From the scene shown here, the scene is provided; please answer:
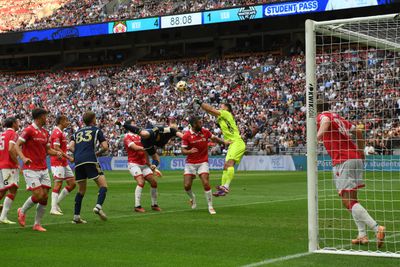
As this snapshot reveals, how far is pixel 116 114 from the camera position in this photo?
5478 cm

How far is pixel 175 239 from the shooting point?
11508 millimetres

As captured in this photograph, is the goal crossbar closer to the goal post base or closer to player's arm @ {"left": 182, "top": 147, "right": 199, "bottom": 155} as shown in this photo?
the goal post base

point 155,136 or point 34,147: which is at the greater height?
point 155,136

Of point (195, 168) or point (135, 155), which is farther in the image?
point (135, 155)

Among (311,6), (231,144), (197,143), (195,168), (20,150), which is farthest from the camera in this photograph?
(311,6)

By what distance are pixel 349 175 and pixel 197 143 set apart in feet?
21.0

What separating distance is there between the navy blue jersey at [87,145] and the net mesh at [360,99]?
4601 millimetres

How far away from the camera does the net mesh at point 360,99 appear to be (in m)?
10.8

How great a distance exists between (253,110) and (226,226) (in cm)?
3448

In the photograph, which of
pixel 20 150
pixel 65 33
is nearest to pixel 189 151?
pixel 20 150

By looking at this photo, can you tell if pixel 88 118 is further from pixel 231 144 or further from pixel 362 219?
pixel 362 219

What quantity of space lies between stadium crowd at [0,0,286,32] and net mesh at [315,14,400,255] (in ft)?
115

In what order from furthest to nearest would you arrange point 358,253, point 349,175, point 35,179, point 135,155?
point 135,155
point 35,179
point 349,175
point 358,253

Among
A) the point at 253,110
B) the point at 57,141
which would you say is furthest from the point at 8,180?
the point at 253,110
